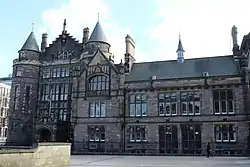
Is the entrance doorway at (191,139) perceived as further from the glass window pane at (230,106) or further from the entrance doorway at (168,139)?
the glass window pane at (230,106)

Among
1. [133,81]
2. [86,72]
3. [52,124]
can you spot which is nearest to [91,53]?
[86,72]

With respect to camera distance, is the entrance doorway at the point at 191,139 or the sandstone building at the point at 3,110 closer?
the entrance doorway at the point at 191,139

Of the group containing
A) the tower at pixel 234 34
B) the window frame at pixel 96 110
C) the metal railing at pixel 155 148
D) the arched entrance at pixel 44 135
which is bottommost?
the metal railing at pixel 155 148

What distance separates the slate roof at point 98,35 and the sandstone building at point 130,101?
162 mm

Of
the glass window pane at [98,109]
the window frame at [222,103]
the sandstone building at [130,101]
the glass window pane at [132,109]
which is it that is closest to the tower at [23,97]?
the sandstone building at [130,101]

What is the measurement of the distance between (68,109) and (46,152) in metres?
28.9

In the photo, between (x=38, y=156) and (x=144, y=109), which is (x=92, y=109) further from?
(x=38, y=156)

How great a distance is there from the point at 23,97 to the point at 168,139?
25.4 metres

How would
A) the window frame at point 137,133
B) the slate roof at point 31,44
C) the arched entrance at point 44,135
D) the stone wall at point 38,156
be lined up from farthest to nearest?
the slate roof at point 31,44 → the arched entrance at point 44,135 → the window frame at point 137,133 → the stone wall at point 38,156

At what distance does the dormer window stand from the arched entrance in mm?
9764

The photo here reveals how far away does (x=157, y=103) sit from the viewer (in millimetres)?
37812

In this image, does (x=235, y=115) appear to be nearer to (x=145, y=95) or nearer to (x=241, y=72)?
(x=241, y=72)

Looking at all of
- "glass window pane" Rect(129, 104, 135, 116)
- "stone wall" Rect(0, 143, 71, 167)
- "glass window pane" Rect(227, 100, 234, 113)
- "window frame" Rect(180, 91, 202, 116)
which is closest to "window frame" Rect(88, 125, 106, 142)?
"glass window pane" Rect(129, 104, 135, 116)

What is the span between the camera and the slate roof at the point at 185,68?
124 ft
